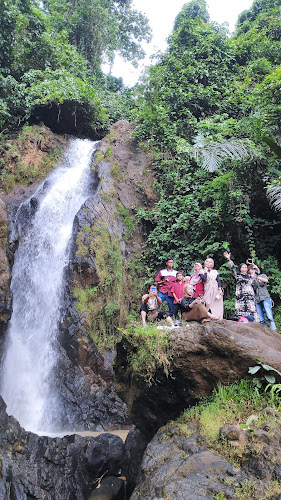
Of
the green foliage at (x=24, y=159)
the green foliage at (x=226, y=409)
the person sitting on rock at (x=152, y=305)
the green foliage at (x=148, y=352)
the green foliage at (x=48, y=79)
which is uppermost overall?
the green foliage at (x=48, y=79)

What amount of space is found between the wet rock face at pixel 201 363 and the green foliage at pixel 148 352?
115 millimetres

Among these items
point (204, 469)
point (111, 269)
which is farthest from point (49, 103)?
point (204, 469)

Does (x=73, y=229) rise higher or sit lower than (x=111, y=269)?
higher

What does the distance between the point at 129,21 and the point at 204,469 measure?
30.7 metres

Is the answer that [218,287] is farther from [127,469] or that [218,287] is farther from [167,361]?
[127,469]

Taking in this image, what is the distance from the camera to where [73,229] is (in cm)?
1188

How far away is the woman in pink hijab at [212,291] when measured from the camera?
21.2 feet

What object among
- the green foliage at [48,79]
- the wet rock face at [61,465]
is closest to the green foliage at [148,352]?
the wet rock face at [61,465]

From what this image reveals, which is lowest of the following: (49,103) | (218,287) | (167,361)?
(167,361)

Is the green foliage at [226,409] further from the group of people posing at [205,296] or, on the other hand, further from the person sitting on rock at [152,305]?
the person sitting on rock at [152,305]

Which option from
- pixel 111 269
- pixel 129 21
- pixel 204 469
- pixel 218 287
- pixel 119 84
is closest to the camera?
pixel 204 469

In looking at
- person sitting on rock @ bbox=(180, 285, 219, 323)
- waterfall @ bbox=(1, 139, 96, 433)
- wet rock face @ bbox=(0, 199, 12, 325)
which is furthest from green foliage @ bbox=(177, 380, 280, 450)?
wet rock face @ bbox=(0, 199, 12, 325)

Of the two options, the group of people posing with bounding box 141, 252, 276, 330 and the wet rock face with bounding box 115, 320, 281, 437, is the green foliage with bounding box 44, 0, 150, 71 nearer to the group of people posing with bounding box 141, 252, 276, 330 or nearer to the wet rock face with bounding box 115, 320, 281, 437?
the group of people posing with bounding box 141, 252, 276, 330

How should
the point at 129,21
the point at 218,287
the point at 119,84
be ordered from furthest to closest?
the point at 129,21 < the point at 119,84 < the point at 218,287
